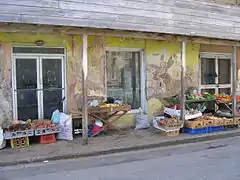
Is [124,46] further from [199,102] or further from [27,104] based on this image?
[27,104]

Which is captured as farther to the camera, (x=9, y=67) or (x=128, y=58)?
(x=128, y=58)

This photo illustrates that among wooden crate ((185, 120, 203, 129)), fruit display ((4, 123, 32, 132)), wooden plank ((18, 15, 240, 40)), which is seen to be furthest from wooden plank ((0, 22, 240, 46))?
wooden crate ((185, 120, 203, 129))

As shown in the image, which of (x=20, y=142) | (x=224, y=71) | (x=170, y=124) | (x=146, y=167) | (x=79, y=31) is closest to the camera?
(x=146, y=167)

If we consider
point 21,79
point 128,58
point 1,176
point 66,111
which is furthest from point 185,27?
point 1,176

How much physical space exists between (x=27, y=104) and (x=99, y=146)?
2.46 m

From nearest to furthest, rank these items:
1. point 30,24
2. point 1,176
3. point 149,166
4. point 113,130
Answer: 1. point 1,176
2. point 149,166
3. point 30,24
4. point 113,130

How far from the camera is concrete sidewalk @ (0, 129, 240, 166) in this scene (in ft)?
22.5

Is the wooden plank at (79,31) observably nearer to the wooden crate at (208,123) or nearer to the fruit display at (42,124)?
the fruit display at (42,124)

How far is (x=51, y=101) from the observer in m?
8.81

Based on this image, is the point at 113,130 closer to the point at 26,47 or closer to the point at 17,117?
the point at 17,117

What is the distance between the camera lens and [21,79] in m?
8.38

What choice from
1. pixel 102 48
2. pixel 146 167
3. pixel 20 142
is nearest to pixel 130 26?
pixel 102 48

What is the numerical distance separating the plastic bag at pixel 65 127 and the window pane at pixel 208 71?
6.13 m

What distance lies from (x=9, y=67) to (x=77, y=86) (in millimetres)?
2029
